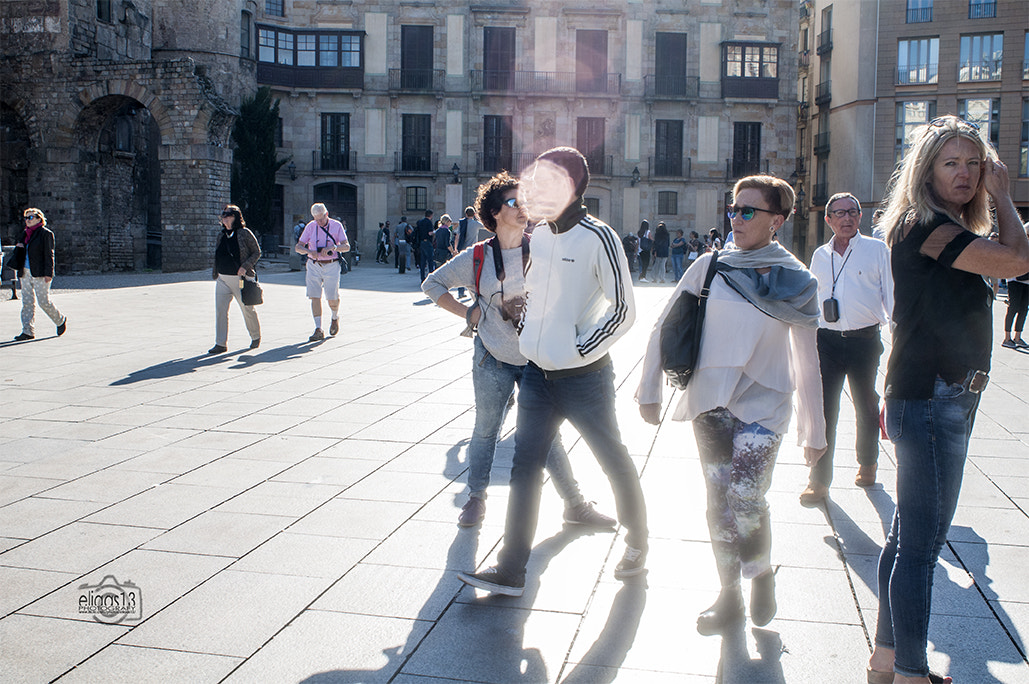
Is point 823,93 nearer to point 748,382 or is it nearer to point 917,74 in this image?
point 917,74

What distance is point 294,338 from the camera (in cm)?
1189

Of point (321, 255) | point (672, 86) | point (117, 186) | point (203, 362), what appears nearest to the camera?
point (203, 362)

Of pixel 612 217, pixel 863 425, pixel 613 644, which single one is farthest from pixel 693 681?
pixel 612 217

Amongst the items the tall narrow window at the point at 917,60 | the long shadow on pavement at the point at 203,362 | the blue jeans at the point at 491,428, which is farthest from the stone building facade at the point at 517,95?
the blue jeans at the point at 491,428

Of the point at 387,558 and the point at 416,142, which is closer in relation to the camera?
the point at 387,558

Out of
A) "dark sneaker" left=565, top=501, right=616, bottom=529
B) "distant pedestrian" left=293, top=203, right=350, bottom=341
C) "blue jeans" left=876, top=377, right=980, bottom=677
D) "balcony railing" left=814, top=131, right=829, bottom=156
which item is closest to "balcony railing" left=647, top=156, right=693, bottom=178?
"balcony railing" left=814, top=131, right=829, bottom=156

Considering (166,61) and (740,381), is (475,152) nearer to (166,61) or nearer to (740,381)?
(166,61)

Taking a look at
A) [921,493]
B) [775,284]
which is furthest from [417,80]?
[921,493]

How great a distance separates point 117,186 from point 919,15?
104 ft

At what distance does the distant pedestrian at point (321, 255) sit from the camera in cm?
1166

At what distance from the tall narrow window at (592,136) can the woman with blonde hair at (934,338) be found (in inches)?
1435

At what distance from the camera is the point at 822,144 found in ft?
142

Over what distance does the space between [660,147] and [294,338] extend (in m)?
29.3

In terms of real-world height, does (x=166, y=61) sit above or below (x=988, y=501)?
above
